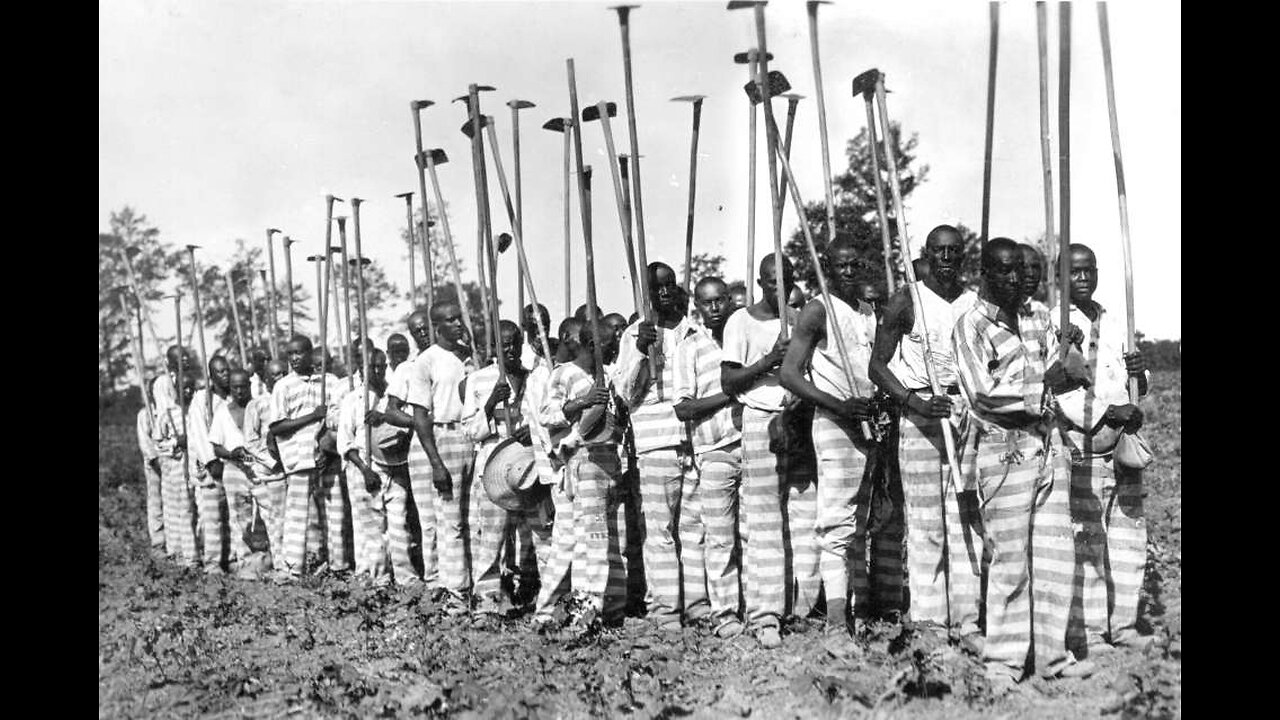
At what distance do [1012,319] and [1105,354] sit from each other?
2.78 ft

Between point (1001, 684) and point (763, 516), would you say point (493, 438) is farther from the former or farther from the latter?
point (1001, 684)

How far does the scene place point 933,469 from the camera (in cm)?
607

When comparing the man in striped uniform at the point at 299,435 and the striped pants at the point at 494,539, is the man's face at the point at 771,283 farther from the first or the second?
the man in striped uniform at the point at 299,435

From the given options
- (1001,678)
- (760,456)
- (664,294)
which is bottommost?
(1001,678)

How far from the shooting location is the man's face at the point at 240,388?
1070 centimetres

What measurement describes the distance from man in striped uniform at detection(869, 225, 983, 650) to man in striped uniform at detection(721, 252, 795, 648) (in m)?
0.72

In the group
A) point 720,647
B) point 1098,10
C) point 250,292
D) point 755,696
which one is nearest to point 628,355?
point 720,647

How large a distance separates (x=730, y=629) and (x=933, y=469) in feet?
5.50

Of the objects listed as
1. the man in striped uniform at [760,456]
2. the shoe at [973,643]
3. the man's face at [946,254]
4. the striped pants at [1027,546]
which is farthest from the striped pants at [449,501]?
the striped pants at [1027,546]

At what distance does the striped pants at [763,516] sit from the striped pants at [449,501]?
2.70m

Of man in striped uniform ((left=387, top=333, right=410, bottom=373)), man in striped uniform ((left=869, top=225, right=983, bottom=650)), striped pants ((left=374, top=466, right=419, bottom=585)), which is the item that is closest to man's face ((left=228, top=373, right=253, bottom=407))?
man in striped uniform ((left=387, top=333, right=410, bottom=373))

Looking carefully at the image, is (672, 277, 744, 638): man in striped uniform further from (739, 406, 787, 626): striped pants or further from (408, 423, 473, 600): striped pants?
(408, 423, 473, 600): striped pants

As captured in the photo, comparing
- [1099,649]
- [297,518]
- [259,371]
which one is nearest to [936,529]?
[1099,649]

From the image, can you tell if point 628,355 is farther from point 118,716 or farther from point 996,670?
point 118,716
